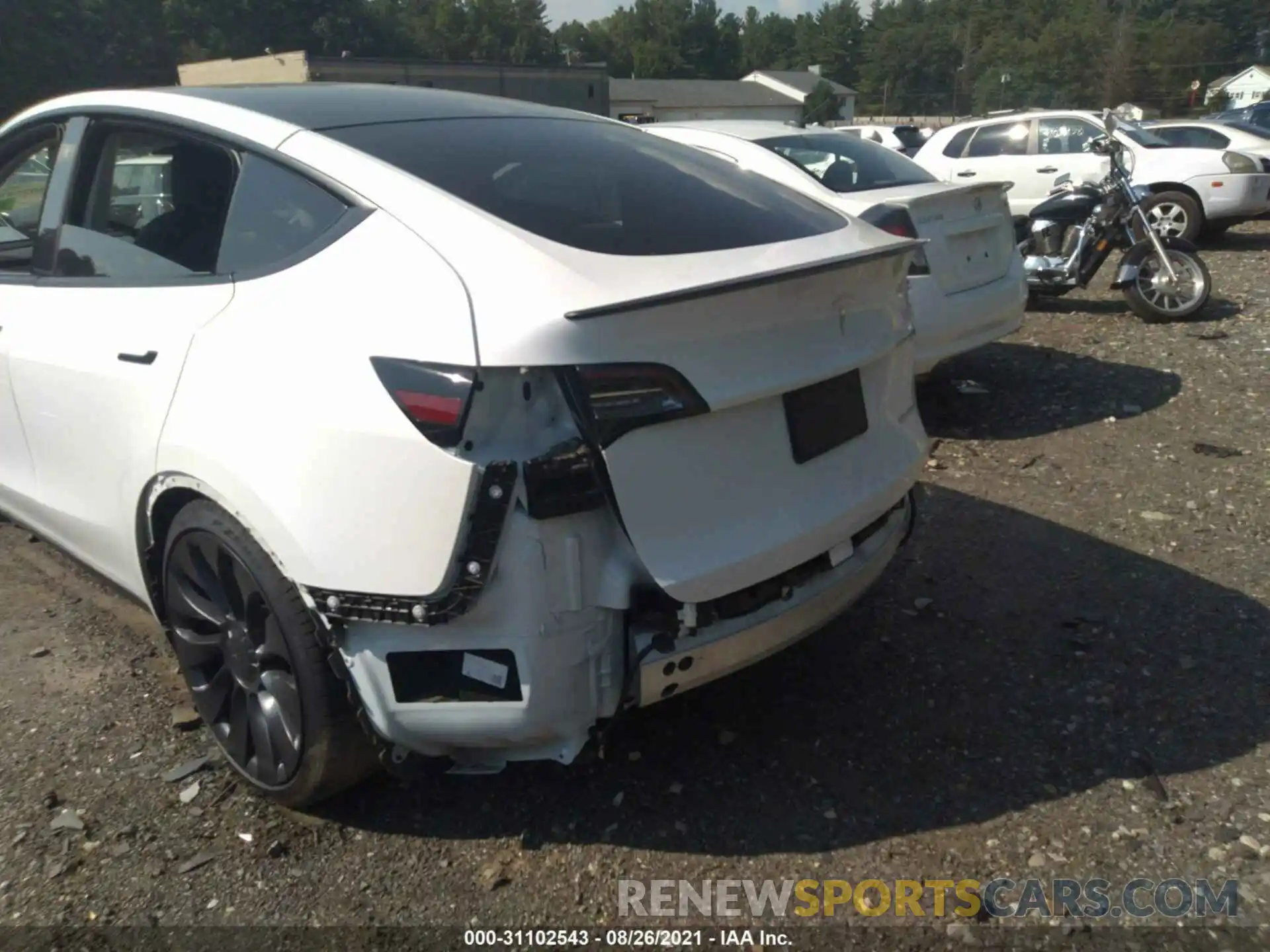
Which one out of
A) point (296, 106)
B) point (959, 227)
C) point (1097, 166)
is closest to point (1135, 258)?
point (959, 227)

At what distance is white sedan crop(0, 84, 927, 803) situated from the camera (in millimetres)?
2244

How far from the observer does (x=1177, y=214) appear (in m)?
12.3

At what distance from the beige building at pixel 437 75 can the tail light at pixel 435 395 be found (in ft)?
128

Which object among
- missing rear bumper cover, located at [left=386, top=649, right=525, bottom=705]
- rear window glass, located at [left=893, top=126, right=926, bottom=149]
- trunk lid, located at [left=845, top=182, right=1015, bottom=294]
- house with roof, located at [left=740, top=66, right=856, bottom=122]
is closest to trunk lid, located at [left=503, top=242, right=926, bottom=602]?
missing rear bumper cover, located at [left=386, top=649, right=525, bottom=705]

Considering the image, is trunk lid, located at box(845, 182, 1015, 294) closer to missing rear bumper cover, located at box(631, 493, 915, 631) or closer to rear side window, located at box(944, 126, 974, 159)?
missing rear bumper cover, located at box(631, 493, 915, 631)

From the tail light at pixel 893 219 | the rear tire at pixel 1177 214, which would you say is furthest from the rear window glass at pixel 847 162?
the rear tire at pixel 1177 214

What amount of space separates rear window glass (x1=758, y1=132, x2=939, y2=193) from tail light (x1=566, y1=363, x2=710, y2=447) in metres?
4.32

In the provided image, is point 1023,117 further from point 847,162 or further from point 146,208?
point 146,208

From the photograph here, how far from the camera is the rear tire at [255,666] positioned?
2529mm

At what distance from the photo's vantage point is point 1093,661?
3.53 metres

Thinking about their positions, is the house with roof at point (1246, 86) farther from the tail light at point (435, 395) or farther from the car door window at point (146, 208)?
the tail light at point (435, 395)

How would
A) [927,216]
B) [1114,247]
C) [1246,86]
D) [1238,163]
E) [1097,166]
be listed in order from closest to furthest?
[927,216] → [1114,247] → [1238,163] → [1097,166] → [1246,86]

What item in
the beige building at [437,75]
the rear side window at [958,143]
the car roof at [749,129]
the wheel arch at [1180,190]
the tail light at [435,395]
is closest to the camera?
the tail light at [435,395]

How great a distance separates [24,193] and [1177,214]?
12112 millimetres
